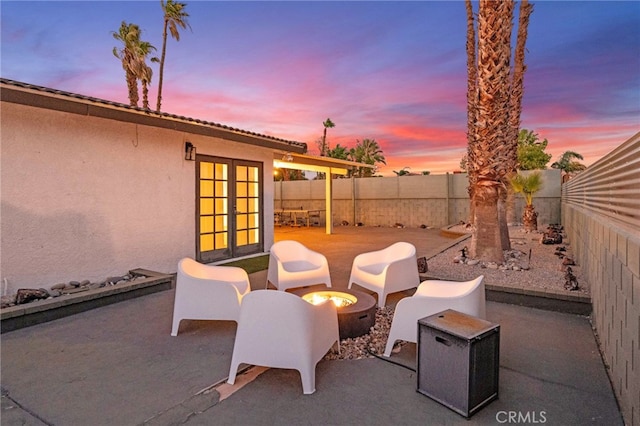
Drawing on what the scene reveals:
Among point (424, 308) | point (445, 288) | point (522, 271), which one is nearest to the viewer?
point (424, 308)

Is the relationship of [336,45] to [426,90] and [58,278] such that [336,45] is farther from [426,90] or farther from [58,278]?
[58,278]

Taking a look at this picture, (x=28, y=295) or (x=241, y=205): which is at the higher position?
(x=241, y=205)

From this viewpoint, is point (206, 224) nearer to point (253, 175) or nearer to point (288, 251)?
point (253, 175)

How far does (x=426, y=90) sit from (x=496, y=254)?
27.6 ft

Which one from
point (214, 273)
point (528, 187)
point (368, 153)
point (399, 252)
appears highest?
point (368, 153)

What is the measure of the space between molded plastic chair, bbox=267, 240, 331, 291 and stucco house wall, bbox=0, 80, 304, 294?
238 centimetres

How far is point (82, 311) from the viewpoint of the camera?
404 cm

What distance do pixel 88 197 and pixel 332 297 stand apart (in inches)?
152

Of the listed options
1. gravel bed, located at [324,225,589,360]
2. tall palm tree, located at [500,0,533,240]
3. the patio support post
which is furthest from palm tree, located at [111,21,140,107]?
tall palm tree, located at [500,0,533,240]

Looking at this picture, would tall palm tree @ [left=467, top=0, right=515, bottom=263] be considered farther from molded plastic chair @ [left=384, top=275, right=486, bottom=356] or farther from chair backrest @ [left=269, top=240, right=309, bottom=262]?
molded plastic chair @ [left=384, top=275, right=486, bottom=356]

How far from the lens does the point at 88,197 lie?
16.3 feet

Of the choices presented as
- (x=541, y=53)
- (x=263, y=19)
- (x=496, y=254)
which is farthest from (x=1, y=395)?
(x=541, y=53)

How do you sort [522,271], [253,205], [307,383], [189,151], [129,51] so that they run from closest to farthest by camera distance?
[307,383] < [522,271] < [189,151] < [253,205] < [129,51]

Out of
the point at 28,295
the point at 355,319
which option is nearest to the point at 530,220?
the point at 355,319
